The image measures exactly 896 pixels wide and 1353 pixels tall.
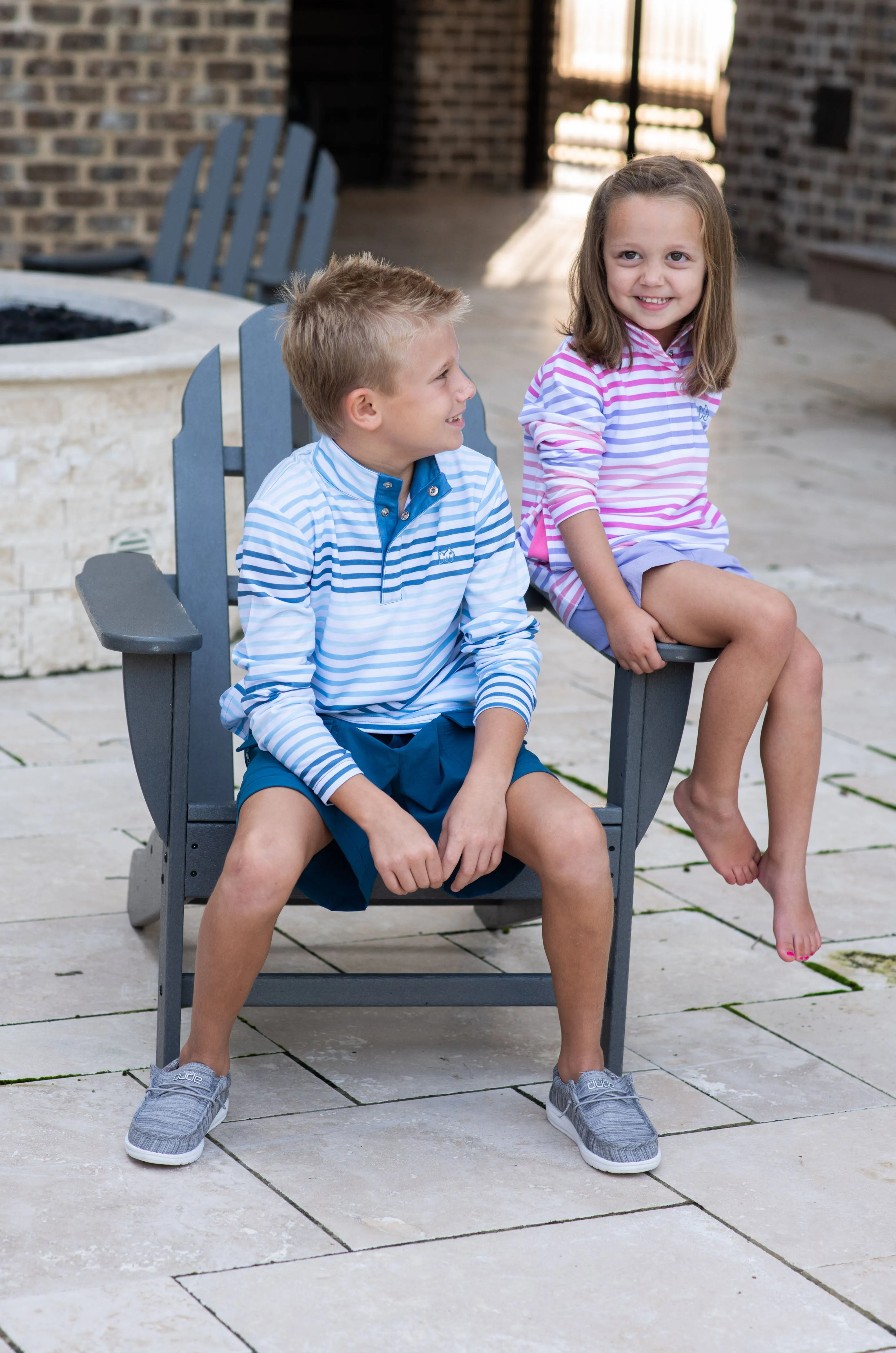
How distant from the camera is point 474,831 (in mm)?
2061

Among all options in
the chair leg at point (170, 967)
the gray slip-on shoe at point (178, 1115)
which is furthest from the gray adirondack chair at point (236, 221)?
the gray slip-on shoe at point (178, 1115)

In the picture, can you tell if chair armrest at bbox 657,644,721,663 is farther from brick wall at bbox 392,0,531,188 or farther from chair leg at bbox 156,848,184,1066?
brick wall at bbox 392,0,531,188

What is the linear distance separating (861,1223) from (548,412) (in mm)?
1096

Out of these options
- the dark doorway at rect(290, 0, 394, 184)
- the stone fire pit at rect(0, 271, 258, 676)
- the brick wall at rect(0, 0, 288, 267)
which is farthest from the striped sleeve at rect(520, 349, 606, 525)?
the dark doorway at rect(290, 0, 394, 184)

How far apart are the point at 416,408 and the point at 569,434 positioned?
12.8 inches

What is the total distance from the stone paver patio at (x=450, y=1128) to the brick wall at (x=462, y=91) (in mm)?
11227

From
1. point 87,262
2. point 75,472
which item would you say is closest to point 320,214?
point 87,262

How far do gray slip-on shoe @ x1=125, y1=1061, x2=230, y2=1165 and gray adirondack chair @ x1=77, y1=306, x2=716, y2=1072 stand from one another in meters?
0.07

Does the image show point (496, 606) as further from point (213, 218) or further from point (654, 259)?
point (213, 218)

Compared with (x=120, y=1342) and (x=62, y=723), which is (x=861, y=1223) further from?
(x=62, y=723)

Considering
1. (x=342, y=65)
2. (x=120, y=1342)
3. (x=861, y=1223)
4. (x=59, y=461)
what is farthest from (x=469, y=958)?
(x=342, y=65)

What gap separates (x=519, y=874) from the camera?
2.21 metres

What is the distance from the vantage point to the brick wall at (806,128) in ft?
33.8

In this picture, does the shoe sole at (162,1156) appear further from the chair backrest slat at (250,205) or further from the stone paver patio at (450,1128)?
the chair backrest slat at (250,205)
